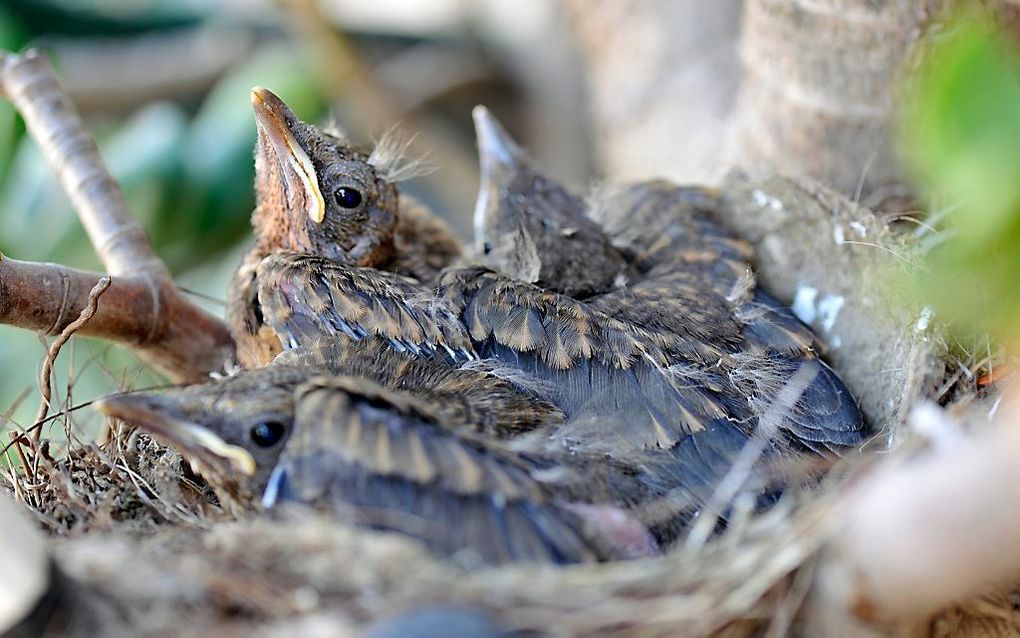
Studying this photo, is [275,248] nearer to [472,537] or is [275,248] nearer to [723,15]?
[472,537]

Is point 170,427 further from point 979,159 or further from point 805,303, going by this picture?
point 805,303

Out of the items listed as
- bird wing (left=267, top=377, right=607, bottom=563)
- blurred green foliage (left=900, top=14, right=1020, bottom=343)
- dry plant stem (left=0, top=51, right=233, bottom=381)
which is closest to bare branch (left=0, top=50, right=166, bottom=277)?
dry plant stem (left=0, top=51, right=233, bottom=381)

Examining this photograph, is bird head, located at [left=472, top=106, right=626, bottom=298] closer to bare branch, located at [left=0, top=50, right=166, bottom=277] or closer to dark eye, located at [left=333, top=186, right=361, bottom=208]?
dark eye, located at [left=333, top=186, right=361, bottom=208]

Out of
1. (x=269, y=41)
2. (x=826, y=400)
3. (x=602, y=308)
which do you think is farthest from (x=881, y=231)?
(x=269, y=41)

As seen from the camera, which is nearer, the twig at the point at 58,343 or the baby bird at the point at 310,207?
the twig at the point at 58,343

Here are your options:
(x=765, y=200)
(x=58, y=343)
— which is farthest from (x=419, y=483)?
(x=765, y=200)

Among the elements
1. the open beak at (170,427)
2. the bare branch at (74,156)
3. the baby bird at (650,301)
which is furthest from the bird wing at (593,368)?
the bare branch at (74,156)

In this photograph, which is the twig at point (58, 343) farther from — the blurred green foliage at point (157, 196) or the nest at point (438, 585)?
the blurred green foliage at point (157, 196)
